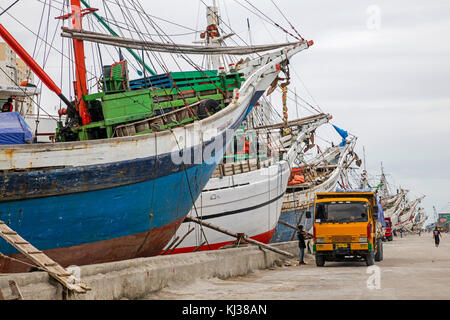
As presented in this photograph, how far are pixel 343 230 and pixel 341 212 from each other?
0.73m

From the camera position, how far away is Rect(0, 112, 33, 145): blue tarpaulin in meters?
12.3

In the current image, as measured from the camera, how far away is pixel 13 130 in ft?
40.9

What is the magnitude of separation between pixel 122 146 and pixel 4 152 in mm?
2451

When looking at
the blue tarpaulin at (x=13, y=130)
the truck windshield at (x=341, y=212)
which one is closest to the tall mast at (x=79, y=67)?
the blue tarpaulin at (x=13, y=130)

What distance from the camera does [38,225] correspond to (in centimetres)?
1106

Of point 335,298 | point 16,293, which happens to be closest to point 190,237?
point 335,298

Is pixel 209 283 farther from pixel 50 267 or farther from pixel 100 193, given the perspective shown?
pixel 50 267

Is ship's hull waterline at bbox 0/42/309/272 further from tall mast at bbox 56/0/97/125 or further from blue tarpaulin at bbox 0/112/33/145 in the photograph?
tall mast at bbox 56/0/97/125

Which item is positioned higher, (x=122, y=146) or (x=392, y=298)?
(x=122, y=146)

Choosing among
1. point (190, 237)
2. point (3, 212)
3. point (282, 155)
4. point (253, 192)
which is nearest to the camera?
point (3, 212)

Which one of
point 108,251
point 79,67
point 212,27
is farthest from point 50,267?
point 212,27

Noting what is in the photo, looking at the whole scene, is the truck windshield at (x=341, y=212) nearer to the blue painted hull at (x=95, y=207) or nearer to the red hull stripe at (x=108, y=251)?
the red hull stripe at (x=108, y=251)

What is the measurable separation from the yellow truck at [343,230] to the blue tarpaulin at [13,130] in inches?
377

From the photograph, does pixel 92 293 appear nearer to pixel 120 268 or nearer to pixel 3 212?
pixel 120 268
